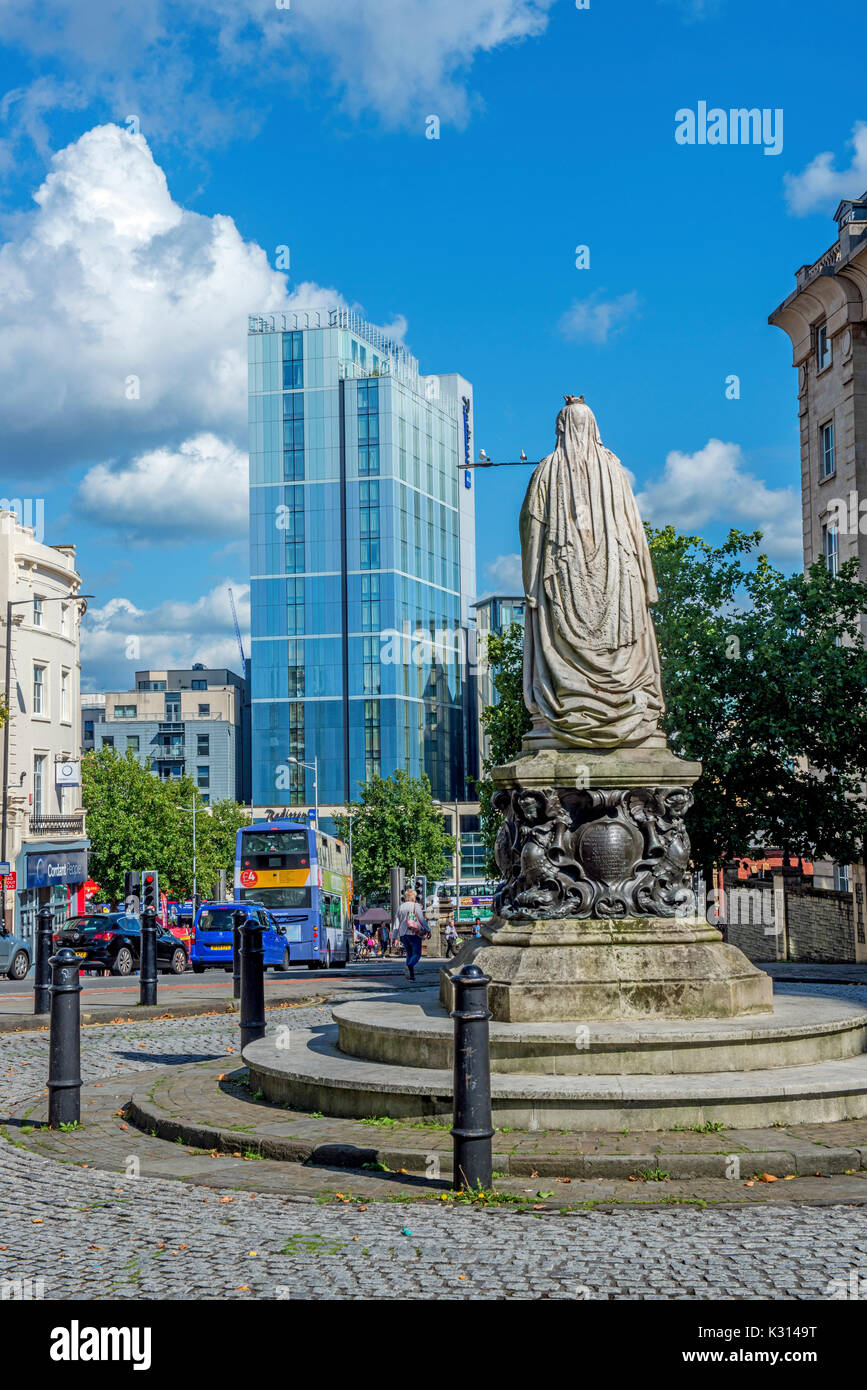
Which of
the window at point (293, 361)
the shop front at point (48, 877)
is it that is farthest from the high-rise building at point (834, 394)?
the window at point (293, 361)

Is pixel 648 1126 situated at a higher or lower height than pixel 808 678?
lower

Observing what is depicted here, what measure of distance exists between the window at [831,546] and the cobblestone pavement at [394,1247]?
31.3 metres

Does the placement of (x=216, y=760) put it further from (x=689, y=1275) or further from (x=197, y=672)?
(x=689, y=1275)

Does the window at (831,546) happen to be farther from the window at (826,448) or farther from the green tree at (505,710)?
the green tree at (505,710)

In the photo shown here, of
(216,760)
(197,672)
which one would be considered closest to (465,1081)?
(216,760)

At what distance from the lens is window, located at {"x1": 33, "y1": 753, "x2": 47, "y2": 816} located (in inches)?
1986

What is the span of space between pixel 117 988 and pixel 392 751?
8802cm

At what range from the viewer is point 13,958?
2817 cm

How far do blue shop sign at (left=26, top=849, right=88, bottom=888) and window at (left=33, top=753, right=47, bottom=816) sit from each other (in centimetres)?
196

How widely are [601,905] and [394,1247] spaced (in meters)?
4.47

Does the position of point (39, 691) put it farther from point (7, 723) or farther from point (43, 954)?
point (43, 954)

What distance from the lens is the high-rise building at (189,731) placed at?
131 metres

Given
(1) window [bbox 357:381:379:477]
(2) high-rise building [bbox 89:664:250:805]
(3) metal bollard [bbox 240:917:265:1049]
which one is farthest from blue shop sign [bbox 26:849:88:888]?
(2) high-rise building [bbox 89:664:250:805]
